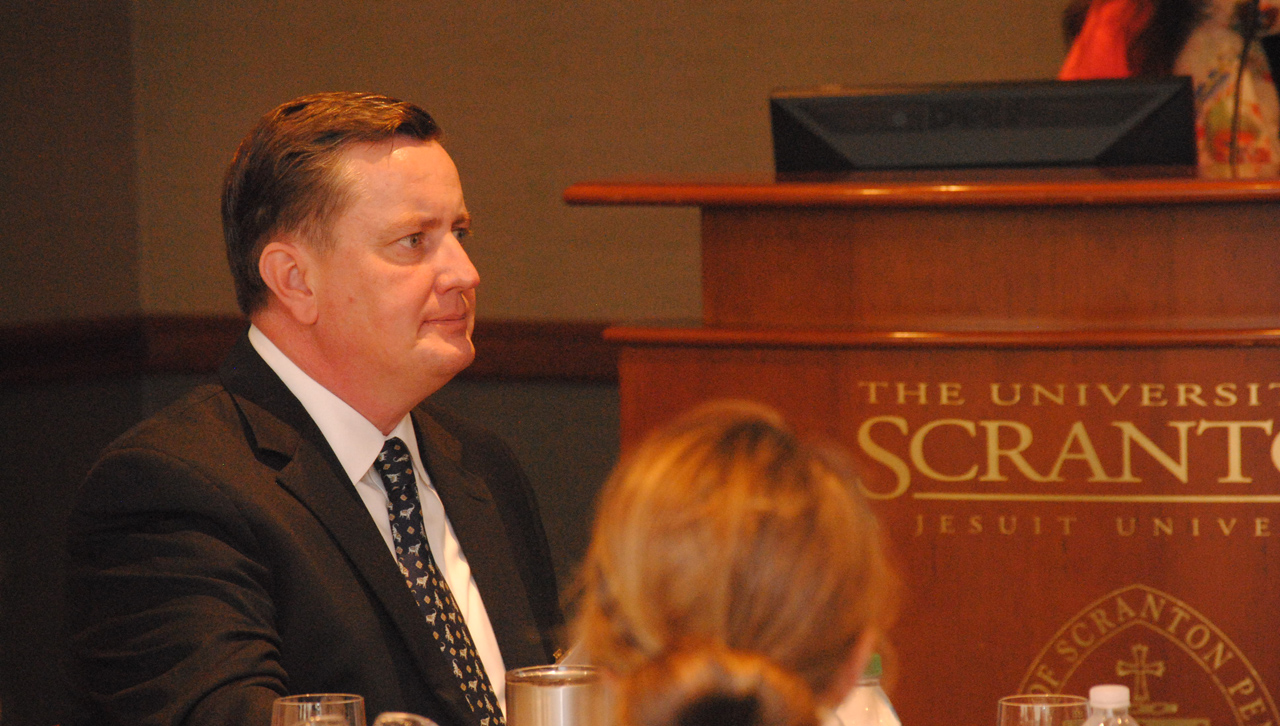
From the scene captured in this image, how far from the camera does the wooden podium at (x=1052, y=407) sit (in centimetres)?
203

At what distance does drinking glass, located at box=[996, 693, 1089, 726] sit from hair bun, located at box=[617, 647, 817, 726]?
1.65 feet

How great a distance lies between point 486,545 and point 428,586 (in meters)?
0.15

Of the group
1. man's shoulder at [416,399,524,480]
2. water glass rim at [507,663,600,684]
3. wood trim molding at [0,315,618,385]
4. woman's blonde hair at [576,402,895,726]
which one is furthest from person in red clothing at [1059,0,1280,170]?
woman's blonde hair at [576,402,895,726]

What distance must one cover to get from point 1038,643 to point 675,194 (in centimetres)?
78

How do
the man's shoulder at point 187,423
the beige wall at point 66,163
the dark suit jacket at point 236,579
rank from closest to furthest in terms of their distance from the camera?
the dark suit jacket at point 236,579 → the man's shoulder at point 187,423 → the beige wall at point 66,163

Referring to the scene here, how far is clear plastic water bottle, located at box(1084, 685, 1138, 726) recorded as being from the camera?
1.24 m

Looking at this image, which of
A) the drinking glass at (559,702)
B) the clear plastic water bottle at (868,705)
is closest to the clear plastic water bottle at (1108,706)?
the clear plastic water bottle at (868,705)

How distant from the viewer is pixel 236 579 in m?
1.54

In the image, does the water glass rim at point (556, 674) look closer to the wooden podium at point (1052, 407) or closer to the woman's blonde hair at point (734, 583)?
the woman's blonde hair at point (734, 583)

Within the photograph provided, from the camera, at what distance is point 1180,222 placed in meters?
2.06

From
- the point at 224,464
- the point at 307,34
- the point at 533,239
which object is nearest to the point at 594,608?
the point at 224,464

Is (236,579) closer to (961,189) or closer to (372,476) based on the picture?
(372,476)

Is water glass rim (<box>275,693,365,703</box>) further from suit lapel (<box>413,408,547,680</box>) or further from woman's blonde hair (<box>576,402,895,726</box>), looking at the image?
suit lapel (<box>413,408,547,680</box>)

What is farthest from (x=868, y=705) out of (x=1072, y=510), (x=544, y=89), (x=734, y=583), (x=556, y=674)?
(x=544, y=89)
